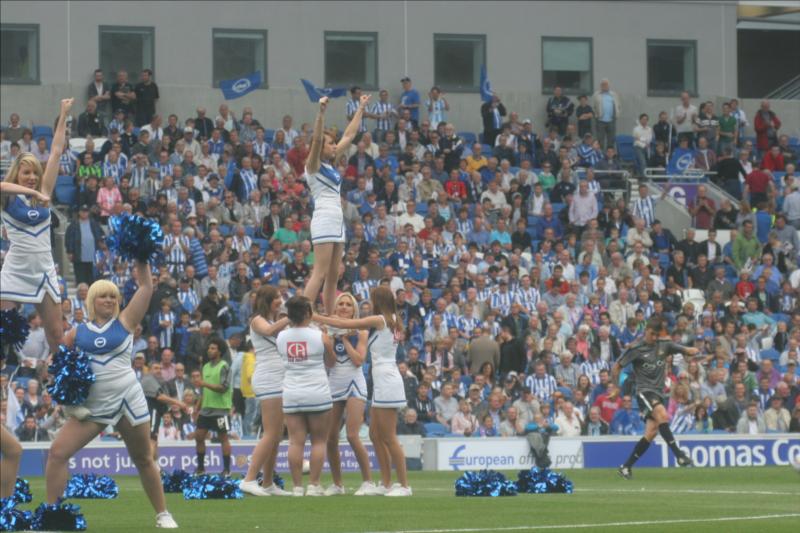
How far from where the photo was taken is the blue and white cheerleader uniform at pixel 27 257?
497 inches

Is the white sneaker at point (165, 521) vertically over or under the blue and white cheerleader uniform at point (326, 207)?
under

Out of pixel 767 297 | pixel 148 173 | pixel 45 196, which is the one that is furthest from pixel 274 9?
pixel 45 196

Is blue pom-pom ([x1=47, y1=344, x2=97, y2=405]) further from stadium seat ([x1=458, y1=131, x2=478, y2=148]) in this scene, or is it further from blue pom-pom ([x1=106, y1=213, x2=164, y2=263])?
stadium seat ([x1=458, y1=131, x2=478, y2=148])

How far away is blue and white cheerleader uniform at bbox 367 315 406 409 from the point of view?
48.7 feet

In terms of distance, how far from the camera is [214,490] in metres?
14.9

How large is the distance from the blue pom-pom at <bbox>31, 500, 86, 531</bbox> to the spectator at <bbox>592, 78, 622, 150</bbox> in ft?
87.9

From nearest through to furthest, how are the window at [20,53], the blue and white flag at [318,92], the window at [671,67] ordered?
Result: the blue and white flag at [318,92], the window at [20,53], the window at [671,67]

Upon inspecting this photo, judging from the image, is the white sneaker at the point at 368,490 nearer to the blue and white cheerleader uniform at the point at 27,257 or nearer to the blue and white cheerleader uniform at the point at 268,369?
the blue and white cheerleader uniform at the point at 268,369

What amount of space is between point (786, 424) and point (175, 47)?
51.4 feet

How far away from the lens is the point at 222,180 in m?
30.0

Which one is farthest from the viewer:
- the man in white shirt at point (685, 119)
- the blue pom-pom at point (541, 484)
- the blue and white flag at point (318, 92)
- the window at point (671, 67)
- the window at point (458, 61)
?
the window at point (671, 67)

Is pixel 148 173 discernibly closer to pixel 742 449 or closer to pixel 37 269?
pixel 742 449

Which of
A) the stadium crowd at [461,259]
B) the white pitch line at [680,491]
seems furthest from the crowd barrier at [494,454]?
the white pitch line at [680,491]

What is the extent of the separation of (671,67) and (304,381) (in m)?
26.5
